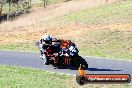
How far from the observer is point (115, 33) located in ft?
98.4

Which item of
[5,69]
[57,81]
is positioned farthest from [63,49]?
[57,81]

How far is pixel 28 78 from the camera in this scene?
15578 millimetres

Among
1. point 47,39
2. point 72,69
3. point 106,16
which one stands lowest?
point 72,69

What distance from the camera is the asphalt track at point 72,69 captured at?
18.3 meters

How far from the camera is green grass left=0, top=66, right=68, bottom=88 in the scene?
46.2 feet

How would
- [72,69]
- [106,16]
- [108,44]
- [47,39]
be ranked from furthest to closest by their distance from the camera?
[106,16], [108,44], [47,39], [72,69]

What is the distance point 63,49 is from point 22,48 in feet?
31.6

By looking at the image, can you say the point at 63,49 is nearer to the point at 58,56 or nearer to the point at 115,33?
the point at 58,56

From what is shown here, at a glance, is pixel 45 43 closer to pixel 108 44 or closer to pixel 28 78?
pixel 28 78

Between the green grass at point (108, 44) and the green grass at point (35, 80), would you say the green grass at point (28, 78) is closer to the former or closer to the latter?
the green grass at point (35, 80)

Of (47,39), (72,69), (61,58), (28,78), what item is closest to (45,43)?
(47,39)

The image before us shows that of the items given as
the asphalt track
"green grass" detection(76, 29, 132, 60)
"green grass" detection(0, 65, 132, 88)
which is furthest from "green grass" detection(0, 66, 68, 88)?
"green grass" detection(76, 29, 132, 60)

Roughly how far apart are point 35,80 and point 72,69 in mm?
3944

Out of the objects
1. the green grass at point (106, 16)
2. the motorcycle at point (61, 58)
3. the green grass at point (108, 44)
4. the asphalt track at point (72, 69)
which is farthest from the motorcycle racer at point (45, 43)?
the green grass at point (106, 16)
